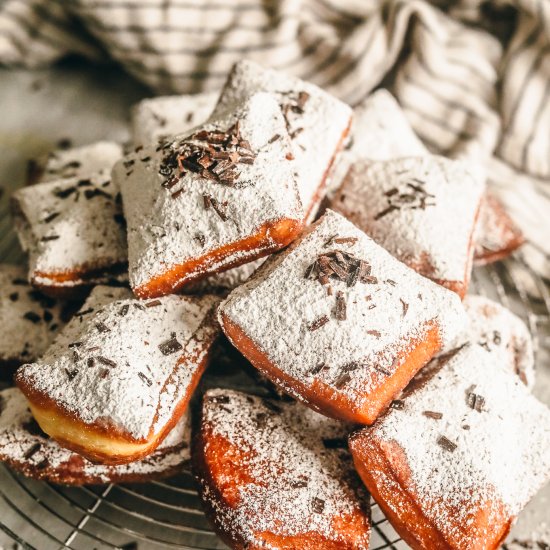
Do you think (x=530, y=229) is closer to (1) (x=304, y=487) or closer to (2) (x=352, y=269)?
(2) (x=352, y=269)

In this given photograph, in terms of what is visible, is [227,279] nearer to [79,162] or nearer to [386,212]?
[386,212]

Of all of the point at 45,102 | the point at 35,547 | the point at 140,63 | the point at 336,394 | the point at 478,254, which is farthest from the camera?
the point at 45,102

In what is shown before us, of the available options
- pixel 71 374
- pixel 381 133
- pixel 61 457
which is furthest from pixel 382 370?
pixel 381 133

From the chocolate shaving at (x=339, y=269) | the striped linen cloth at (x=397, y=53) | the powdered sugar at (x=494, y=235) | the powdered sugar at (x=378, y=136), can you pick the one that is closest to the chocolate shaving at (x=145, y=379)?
the chocolate shaving at (x=339, y=269)

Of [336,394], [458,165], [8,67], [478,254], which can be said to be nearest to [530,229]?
[478,254]

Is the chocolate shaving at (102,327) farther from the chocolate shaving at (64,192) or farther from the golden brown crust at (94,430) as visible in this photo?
the chocolate shaving at (64,192)
